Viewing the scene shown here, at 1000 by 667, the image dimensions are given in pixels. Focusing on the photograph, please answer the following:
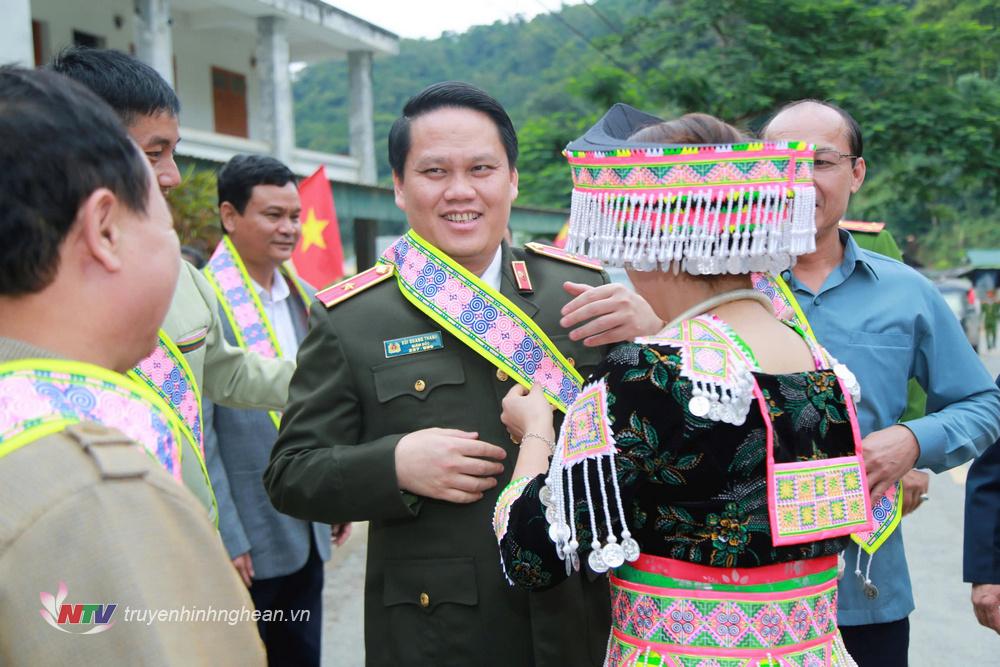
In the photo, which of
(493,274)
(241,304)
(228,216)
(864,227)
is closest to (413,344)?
(493,274)

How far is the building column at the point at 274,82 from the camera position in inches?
661

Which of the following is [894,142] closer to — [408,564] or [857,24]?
[857,24]

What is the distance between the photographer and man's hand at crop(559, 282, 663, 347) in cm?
217


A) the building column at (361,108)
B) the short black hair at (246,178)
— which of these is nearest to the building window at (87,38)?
the building column at (361,108)

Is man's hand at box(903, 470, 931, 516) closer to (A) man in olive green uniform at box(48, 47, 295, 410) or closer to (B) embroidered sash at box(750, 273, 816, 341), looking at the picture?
(B) embroidered sash at box(750, 273, 816, 341)

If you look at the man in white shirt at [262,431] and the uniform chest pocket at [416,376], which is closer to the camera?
the uniform chest pocket at [416,376]

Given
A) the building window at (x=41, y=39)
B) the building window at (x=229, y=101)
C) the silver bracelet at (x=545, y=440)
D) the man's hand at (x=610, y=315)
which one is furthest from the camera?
the building window at (x=229, y=101)

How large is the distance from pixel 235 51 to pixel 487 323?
18376 millimetres

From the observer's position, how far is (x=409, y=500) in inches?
89.3

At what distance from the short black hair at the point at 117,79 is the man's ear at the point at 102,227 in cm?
119

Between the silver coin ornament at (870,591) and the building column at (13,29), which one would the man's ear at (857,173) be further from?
the building column at (13,29)

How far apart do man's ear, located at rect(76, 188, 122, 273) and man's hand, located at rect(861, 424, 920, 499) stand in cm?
189

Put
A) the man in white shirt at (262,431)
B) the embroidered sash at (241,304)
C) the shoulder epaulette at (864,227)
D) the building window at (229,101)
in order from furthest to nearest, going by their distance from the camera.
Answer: the building window at (229,101)
the embroidered sash at (241,304)
the man in white shirt at (262,431)
the shoulder epaulette at (864,227)

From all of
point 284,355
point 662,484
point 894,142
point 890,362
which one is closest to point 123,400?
point 662,484
